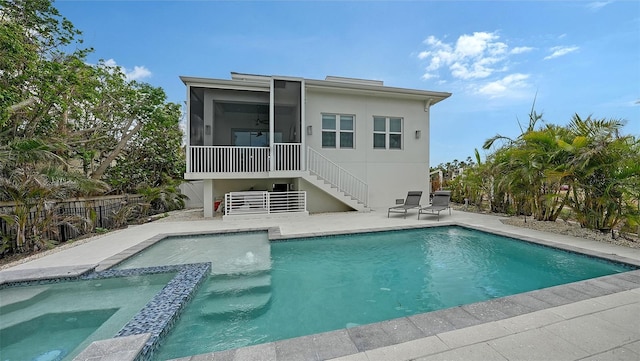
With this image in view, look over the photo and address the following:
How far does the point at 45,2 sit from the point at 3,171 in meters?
7.01

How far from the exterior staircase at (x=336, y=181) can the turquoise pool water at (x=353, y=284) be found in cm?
377

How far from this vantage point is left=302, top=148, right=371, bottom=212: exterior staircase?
10000 mm

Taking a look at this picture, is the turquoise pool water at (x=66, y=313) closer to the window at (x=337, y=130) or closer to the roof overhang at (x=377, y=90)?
the window at (x=337, y=130)

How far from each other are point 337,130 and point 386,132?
7.66ft

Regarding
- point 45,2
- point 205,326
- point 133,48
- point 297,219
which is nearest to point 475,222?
point 297,219

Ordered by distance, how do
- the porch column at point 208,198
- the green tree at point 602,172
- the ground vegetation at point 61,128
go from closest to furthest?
the green tree at point 602,172 → the ground vegetation at point 61,128 → the porch column at point 208,198

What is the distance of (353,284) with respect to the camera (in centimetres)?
413

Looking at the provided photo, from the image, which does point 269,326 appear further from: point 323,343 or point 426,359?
point 426,359

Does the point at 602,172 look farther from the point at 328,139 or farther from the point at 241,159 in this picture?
the point at 241,159

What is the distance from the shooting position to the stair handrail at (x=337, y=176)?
34.0ft

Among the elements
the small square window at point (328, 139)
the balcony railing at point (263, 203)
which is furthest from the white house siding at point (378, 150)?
the balcony railing at point (263, 203)

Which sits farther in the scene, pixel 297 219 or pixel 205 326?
pixel 297 219

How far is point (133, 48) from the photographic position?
10.9 m

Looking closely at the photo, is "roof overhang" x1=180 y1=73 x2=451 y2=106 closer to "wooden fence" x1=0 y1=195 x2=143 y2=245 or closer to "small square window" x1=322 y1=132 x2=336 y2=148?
"small square window" x1=322 y1=132 x2=336 y2=148
